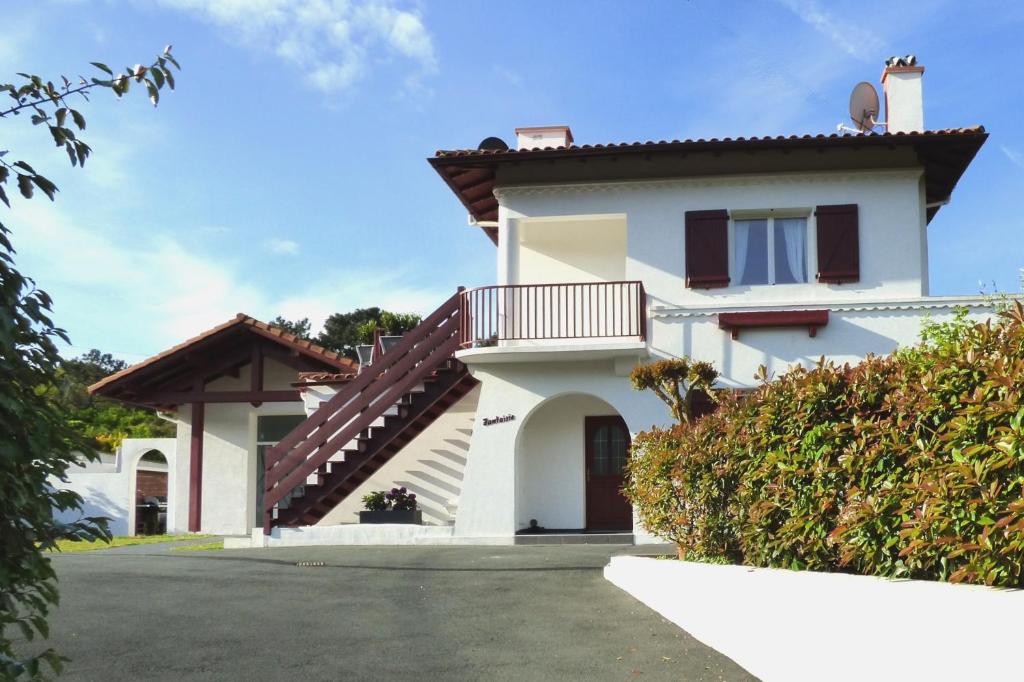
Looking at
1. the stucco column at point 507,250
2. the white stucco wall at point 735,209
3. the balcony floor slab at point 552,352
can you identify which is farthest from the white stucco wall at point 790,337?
the stucco column at point 507,250

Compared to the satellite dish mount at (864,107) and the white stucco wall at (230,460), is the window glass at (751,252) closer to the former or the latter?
the satellite dish mount at (864,107)

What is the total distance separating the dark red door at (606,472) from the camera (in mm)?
17906

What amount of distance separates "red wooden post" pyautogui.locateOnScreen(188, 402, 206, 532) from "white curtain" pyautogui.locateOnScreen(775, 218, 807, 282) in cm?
1287

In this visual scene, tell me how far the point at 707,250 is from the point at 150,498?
15863 mm

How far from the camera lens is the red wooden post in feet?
73.0

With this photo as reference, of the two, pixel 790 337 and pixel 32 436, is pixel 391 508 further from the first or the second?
pixel 32 436

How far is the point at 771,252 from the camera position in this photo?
16906 mm

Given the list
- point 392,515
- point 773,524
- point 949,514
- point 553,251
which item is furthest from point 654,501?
point 553,251

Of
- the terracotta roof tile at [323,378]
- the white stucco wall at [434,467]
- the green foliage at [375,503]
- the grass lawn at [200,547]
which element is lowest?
the grass lawn at [200,547]

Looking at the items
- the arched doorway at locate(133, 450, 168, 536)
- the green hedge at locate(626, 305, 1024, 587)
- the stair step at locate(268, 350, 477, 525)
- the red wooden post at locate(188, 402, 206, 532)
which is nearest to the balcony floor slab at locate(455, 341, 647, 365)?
the stair step at locate(268, 350, 477, 525)

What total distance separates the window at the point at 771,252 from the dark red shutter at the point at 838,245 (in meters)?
0.37

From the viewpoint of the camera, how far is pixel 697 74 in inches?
435

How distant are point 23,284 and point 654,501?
23.9 ft

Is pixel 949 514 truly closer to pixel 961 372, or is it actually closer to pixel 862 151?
pixel 961 372
